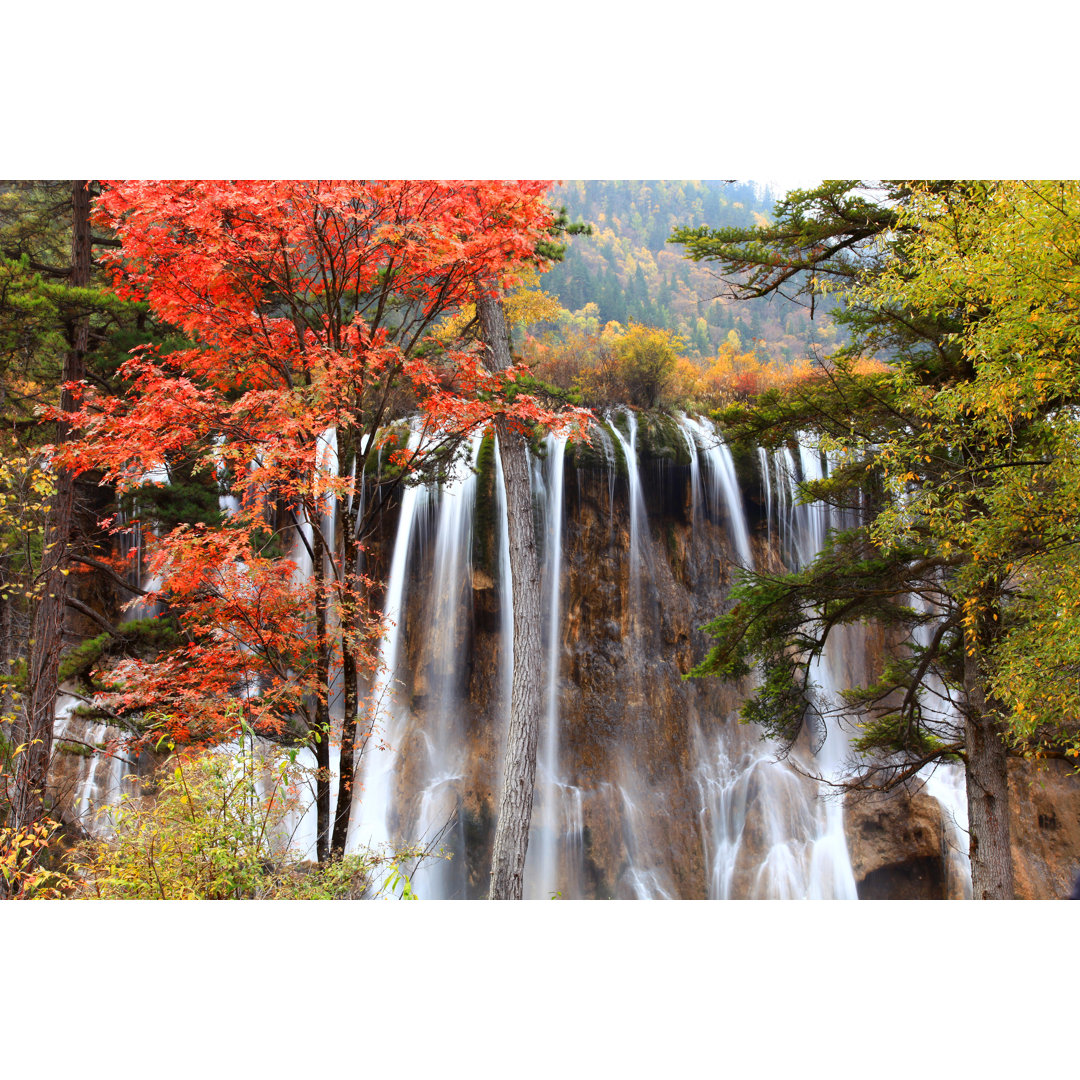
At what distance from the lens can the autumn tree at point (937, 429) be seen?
10.5 feet

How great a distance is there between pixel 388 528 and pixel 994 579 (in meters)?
5.85

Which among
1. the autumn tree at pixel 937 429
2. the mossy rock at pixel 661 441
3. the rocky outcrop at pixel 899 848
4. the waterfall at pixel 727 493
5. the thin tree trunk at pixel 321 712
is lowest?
the rocky outcrop at pixel 899 848

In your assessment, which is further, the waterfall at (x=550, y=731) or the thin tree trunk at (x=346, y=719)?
the waterfall at (x=550, y=731)

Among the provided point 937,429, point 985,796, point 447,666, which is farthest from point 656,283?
point 985,796

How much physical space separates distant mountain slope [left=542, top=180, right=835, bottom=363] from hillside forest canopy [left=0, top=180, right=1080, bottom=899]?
6.74m

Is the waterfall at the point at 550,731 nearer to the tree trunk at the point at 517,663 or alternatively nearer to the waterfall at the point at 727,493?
the waterfall at the point at 727,493

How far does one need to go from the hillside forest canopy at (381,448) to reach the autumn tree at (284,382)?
0.02 meters

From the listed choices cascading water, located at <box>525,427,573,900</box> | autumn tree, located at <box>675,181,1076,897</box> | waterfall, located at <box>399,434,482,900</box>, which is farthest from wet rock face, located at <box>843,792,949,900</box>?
waterfall, located at <box>399,434,482,900</box>

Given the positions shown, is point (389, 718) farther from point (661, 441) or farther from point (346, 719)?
point (661, 441)

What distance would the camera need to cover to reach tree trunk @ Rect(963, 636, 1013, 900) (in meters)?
3.95

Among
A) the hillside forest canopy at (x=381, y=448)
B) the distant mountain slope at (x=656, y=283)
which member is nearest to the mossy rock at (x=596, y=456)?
the hillside forest canopy at (x=381, y=448)

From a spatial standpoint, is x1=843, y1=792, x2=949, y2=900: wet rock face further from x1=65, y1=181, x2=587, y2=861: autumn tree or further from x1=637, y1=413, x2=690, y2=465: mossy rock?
x1=65, y1=181, x2=587, y2=861: autumn tree

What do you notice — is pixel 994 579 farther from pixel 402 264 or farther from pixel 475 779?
pixel 475 779
